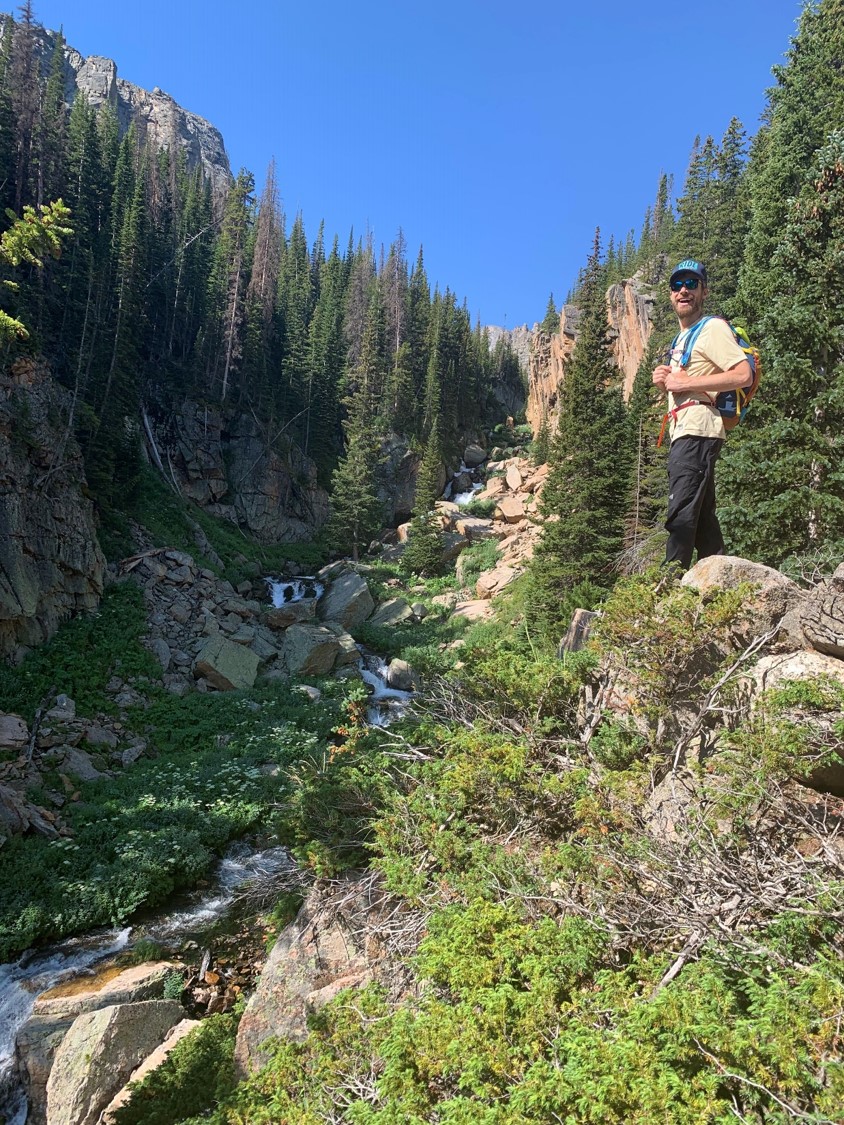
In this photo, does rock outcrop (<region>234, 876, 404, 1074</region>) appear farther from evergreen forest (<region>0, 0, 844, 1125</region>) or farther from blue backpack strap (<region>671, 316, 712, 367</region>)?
blue backpack strap (<region>671, 316, 712, 367</region>)

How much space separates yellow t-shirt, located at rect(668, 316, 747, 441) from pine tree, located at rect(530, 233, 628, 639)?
1056cm

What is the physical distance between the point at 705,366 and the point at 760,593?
6.72ft

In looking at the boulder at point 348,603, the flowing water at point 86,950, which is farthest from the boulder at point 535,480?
the flowing water at point 86,950

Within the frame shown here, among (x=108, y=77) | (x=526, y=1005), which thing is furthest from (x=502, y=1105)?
(x=108, y=77)

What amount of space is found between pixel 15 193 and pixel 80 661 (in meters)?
32.0

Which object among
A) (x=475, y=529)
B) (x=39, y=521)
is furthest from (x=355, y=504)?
(x=39, y=521)

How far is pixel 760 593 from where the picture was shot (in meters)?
4.93

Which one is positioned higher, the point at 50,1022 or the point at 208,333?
the point at 208,333

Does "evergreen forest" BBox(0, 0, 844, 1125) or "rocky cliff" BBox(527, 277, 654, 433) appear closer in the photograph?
"evergreen forest" BBox(0, 0, 844, 1125)

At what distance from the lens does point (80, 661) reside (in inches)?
640

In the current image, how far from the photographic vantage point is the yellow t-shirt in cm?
440

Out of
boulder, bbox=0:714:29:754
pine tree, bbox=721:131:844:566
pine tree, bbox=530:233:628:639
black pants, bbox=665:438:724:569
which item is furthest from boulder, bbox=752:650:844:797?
boulder, bbox=0:714:29:754

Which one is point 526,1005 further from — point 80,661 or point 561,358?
point 561,358

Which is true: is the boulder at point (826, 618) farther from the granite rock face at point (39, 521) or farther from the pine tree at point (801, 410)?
the granite rock face at point (39, 521)
